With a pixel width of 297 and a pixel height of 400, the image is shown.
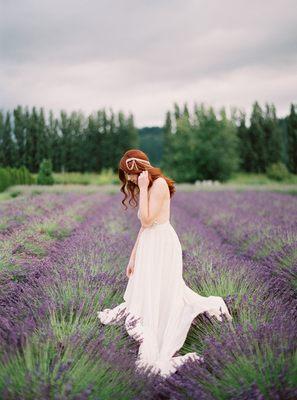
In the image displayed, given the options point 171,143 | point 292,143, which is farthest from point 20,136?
point 292,143

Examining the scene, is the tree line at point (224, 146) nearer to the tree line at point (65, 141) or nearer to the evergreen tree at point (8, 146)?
the tree line at point (65, 141)

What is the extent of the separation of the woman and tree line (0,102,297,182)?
39703 mm

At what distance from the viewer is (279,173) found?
3650cm

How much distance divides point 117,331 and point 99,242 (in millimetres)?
2619

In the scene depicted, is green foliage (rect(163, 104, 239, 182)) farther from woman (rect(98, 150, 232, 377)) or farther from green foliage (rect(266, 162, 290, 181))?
woman (rect(98, 150, 232, 377))

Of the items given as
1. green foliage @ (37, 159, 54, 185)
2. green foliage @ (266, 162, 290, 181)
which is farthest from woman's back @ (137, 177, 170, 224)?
green foliage @ (266, 162, 290, 181)

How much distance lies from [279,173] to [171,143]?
44.7 feet

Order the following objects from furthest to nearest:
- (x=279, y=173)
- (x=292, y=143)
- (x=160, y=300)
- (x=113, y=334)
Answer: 1. (x=292, y=143)
2. (x=279, y=173)
3. (x=160, y=300)
4. (x=113, y=334)

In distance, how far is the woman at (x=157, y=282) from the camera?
129 inches

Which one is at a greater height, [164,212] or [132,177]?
[132,177]

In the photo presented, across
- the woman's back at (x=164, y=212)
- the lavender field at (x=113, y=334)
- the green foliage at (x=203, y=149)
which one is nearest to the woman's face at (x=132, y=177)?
the woman's back at (x=164, y=212)

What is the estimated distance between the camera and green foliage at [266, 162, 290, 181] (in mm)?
35906

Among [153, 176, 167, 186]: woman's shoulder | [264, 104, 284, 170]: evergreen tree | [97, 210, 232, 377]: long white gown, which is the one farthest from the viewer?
[264, 104, 284, 170]: evergreen tree

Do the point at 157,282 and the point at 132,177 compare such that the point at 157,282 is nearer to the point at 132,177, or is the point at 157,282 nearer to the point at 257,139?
the point at 132,177
